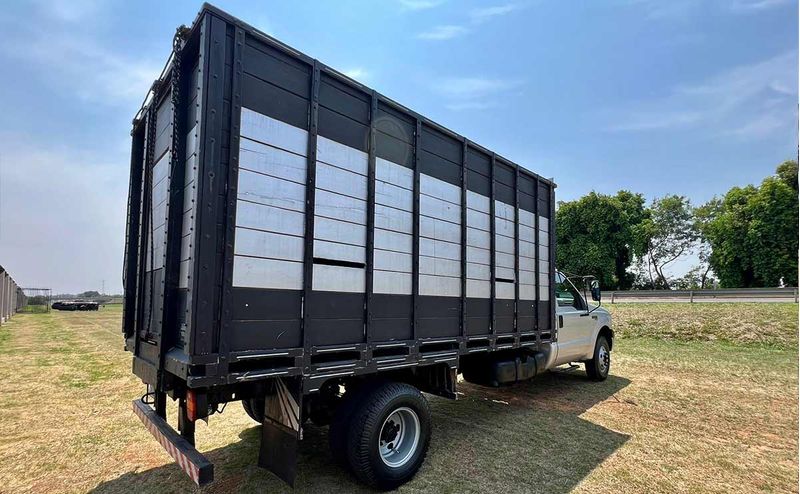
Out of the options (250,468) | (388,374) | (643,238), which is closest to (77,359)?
(250,468)

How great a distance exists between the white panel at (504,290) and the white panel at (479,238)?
0.53 m

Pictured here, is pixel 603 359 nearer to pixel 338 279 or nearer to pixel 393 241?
pixel 393 241

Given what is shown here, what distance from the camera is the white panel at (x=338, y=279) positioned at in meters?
3.40

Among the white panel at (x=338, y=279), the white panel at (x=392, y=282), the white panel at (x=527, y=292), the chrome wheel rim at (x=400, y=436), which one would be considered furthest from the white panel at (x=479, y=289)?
the white panel at (x=338, y=279)

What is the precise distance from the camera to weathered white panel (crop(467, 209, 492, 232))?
16.4 ft

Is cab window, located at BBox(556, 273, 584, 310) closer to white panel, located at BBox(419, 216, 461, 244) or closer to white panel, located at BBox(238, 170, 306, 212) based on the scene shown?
white panel, located at BBox(419, 216, 461, 244)

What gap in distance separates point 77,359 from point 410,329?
405 inches

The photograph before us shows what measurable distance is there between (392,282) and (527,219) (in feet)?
9.57

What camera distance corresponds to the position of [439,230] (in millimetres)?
4559

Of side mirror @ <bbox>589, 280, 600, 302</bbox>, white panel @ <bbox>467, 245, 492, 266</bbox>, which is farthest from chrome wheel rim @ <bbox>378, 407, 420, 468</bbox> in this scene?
side mirror @ <bbox>589, 280, 600, 302</bbox>

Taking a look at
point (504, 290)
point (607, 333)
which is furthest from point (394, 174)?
point (607, 333)

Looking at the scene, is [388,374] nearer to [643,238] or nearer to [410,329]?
[410,329]

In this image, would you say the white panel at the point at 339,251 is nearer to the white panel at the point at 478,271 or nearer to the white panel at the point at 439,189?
the white panel at the point at 439,189

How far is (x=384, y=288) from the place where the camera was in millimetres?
3922
